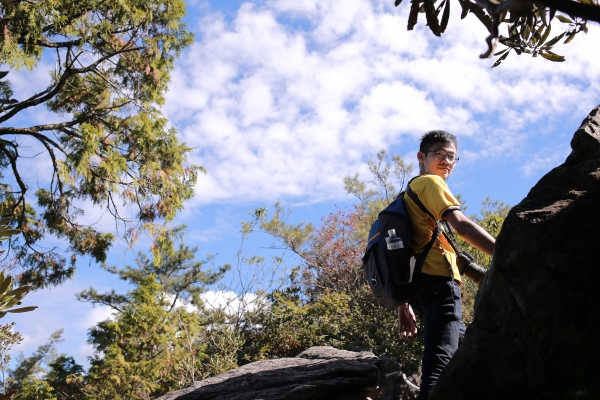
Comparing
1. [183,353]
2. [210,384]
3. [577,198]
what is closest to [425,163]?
[577,198]

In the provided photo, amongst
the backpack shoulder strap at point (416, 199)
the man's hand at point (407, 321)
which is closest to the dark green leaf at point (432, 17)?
the backpack shoulder strap at point (416, 199)

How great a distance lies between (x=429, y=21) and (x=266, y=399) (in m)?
3.11

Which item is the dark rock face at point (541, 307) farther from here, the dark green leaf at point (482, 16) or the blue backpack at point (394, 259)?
the dark green leaf at point (482, 16)

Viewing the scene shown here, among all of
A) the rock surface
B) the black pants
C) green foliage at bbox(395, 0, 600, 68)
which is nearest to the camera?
green foliage at bbox(395, 0, 600, 68)

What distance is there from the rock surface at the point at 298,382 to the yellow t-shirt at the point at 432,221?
1878 mm

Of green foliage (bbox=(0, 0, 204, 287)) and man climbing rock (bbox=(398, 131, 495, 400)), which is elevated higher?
green foliage (bbox=(0, 0, 204, 287))

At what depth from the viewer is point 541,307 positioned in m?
Answer: 2.00

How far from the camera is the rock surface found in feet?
14.1

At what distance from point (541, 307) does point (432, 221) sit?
996mm

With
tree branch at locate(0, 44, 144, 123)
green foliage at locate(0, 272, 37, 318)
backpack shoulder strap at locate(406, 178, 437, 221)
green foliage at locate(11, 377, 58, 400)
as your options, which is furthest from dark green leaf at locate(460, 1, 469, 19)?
green foliage at locate(11, 377, 58, 400)

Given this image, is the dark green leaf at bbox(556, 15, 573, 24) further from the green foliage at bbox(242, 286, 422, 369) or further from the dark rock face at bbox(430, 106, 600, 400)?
the green foliage at bbox(242, 286, 422, 369)

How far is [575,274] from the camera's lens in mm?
1949

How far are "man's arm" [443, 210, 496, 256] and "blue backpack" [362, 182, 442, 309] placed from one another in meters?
0.18

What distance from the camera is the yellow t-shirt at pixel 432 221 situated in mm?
2828
